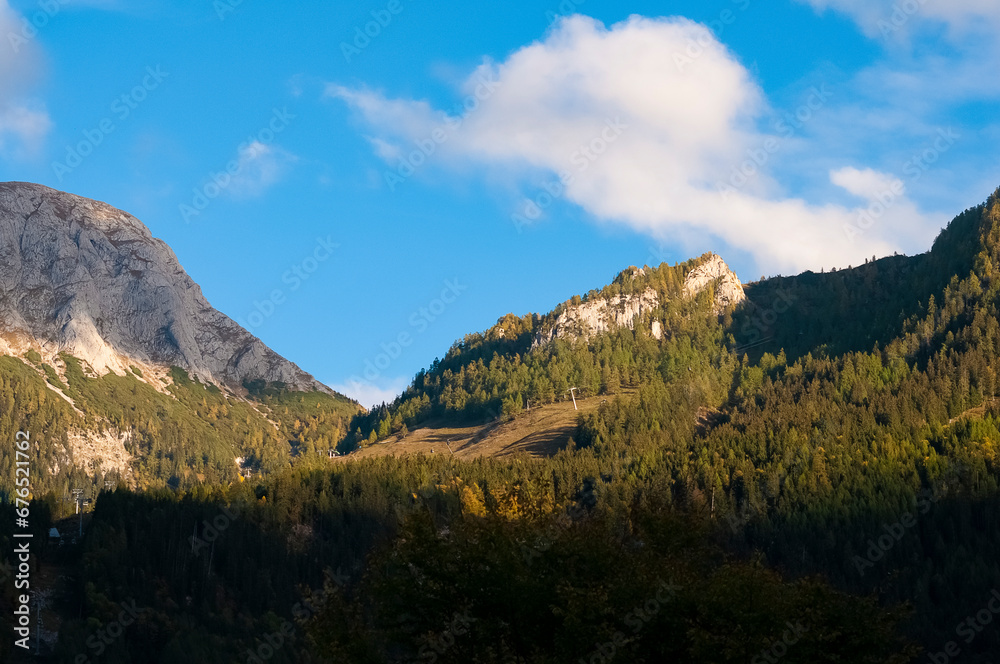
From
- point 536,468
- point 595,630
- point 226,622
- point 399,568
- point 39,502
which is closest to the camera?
point 595,630

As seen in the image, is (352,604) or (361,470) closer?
(352,604)

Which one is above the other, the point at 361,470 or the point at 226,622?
the point at 361,470

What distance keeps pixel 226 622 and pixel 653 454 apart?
304ft

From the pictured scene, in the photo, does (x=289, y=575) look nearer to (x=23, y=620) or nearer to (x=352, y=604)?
(x=23, y=620)

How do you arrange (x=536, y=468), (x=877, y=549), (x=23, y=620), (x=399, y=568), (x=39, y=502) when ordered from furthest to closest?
(x=536, y=468)
(x=39, y=502)
(x=877, y=549)
(x=23, y=620)
(x=399, y=568)

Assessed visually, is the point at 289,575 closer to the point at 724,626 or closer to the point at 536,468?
the point at 536,468

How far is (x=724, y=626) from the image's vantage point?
141ft

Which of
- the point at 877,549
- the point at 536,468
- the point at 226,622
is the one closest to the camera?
the point at 226,622

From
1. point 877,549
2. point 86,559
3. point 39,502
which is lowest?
point 877,549

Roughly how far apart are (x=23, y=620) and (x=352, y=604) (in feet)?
326

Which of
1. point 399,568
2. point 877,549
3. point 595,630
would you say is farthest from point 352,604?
point 877,549

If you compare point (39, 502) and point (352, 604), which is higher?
point (39, 502)

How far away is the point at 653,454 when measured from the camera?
200 meters

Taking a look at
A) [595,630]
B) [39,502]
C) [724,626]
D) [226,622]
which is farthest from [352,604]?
[39,502]
